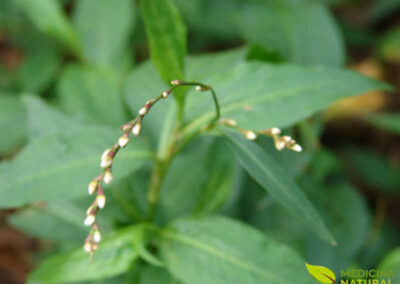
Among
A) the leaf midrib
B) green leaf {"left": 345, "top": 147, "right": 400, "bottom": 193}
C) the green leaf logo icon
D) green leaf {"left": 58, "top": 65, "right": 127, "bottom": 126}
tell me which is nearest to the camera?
the green leaf logo icon

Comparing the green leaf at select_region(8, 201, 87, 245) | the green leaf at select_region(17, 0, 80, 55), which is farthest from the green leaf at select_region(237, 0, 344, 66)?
the green leaf at select_region(8, 201, 87, 245)

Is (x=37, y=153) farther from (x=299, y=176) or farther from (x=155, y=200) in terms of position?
(x=299, y=176)

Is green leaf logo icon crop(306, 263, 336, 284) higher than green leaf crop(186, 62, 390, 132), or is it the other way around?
green leaf crop(186, 62, 390, 132)

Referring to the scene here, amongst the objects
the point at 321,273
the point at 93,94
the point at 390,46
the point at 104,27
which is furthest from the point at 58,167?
the point at 390,46

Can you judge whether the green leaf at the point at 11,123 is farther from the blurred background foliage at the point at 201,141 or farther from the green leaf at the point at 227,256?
the green leaf at the point at 227,256

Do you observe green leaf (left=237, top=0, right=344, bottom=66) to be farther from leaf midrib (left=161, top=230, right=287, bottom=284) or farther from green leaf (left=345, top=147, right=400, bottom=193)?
leaf midrib (left=161, top=230, right=287, bottom=284)

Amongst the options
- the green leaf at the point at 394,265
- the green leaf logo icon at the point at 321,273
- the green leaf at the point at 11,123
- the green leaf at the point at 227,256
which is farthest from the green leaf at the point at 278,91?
the green leaf at the point at 11,123
